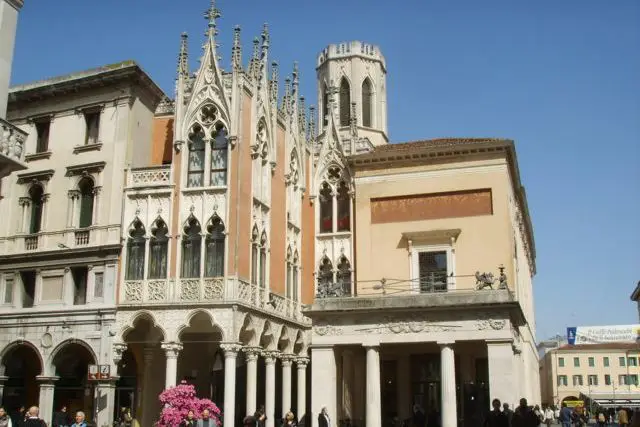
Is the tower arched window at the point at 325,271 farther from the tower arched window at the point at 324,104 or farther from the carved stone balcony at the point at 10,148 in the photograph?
the carved stone balcony at the point at 10,148

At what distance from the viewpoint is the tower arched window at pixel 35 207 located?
34219mm

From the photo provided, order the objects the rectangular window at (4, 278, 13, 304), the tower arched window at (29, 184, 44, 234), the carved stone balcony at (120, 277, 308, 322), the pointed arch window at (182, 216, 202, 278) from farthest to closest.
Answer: the tower arched window at (29, 184, 44, 234)
the rectangular window at (4, 278, 13, 304)
the pointed arch window at (182, 216, 202, 278)
the carved stone balcony at (120, 277, 308, 322)

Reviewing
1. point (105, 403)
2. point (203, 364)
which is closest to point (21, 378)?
point (105, 403)

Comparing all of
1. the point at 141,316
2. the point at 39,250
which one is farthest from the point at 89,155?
the point at 141,316

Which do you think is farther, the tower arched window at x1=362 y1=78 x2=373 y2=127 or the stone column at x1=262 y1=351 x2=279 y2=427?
the tower arched window at x1=362 y1=78 x2=373 y2=127

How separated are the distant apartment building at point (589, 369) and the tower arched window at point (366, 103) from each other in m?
60.0

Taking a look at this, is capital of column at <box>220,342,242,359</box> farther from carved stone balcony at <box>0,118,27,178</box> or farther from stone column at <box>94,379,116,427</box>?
carved stone balcony at <box>0,118,27,178</box>

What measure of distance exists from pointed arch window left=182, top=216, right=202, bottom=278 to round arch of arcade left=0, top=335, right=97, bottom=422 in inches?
196

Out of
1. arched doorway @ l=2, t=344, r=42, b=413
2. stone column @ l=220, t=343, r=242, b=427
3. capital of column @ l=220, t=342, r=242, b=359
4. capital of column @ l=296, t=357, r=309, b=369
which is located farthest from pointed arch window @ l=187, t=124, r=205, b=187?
capital of column @ l=296, t=357, r=309, b=369

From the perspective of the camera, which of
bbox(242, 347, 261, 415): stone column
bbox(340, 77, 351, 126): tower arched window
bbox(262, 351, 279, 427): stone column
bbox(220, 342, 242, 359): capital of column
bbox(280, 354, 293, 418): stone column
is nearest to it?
bbox(220, 342, 242, 359): capital of column

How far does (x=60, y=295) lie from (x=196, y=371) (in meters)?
6.93

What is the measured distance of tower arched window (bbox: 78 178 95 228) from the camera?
1308 inches

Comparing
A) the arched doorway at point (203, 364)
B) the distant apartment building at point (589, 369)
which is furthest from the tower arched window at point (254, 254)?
the distant apartment building at point (589, 369)

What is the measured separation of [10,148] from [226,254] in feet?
47.9
